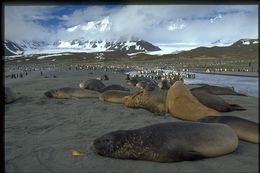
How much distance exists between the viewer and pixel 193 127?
18.7 feet

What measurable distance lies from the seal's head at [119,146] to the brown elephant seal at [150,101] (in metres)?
3.80

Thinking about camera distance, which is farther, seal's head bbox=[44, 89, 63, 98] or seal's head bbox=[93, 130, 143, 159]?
seal's head bbox=[44, 89, 63, 98]

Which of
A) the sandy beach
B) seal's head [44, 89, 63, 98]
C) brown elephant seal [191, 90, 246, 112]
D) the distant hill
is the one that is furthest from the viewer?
the distant hill

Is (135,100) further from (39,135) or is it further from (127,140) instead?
(127,140)

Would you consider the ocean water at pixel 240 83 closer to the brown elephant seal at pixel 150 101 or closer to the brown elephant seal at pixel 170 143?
the brown elephant seal at pixel 150 101

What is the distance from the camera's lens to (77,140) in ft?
22.1

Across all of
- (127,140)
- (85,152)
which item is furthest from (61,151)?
(127,140)

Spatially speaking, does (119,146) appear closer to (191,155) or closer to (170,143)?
(170,143)

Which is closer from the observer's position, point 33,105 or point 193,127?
Result: point 193,127

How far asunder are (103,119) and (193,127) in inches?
145

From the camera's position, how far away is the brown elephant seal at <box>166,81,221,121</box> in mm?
7988

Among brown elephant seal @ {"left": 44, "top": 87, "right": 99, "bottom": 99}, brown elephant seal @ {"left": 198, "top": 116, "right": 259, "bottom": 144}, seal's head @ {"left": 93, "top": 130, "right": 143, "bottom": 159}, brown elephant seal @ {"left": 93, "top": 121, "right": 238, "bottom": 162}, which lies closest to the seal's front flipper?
brown elephant seal @ {"left": 93, "top": 121, "right": 238, "bottom": 162}

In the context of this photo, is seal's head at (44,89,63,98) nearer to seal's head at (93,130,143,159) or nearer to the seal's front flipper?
seal's head at (93,130,143,159)

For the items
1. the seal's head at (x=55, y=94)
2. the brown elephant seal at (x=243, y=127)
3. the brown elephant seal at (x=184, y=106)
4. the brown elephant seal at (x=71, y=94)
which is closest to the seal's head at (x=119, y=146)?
the brown elephant seal at (x=243, y=127)
